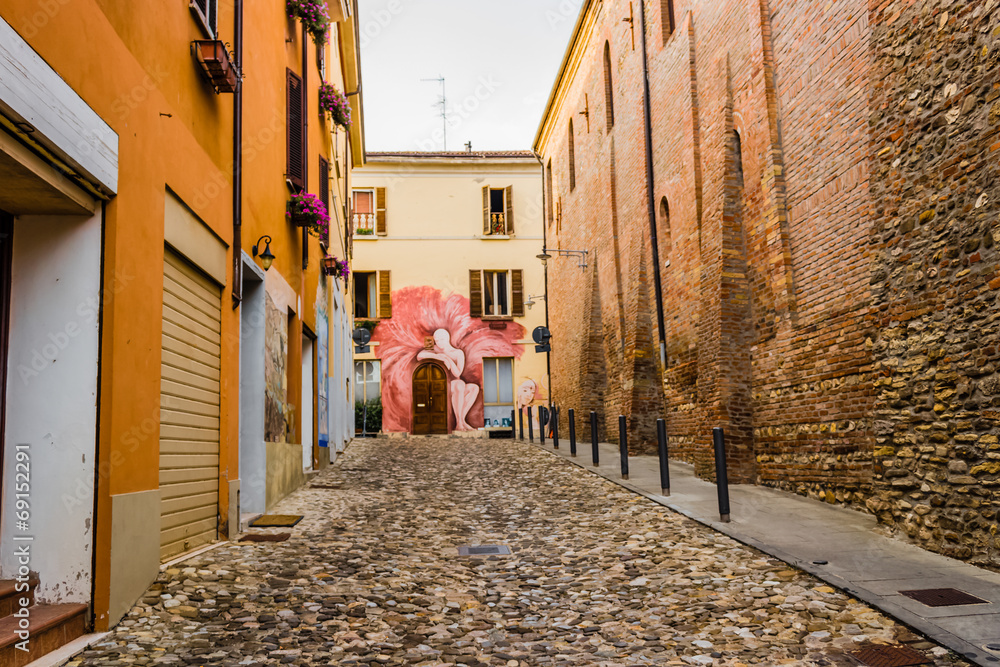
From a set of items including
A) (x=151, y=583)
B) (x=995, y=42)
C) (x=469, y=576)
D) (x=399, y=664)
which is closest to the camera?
(x=399, y=664)

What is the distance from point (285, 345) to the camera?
1015 cm

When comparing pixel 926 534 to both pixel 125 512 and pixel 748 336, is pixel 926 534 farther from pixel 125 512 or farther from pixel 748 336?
pixel 125 512

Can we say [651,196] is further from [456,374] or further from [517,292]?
[456,374]

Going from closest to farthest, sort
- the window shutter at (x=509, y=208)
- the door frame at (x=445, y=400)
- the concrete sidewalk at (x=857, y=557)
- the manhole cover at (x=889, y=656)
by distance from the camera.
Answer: the manhole cover at (x=889, y=656) < the concrete sidewalk at (x=857, y=557) < the door frame at (x=445, y=400) < the window shutter at (x=509, y=208)

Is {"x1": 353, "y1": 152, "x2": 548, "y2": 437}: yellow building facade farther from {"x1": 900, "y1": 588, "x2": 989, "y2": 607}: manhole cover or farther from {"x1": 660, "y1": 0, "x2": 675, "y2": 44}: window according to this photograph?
{"x1": 900, "y1": 588, "x2": 989, "y2": 607}: manhole cover

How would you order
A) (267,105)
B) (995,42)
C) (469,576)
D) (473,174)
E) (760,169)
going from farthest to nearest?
(473,174), (760,169), (267,105), (469,576), (995,42)

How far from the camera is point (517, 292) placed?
28.6 m

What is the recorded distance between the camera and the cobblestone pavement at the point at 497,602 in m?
4.11

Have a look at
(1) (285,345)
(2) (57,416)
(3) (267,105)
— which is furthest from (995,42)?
(1) (285,345)

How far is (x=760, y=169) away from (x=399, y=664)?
8.08 m

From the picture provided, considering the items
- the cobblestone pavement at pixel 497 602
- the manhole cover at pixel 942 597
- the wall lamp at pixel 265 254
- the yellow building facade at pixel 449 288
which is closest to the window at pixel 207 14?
the wall lamp at pixel 265 254

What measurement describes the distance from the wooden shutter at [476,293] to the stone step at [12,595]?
2435 centimetres

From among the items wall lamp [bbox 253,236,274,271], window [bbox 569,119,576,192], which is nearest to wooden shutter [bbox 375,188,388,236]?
window [bbox 569,119,576,192]

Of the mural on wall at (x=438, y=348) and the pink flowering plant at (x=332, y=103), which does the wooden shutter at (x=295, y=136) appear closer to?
the pink flowering plant at (x=332, y=103)
